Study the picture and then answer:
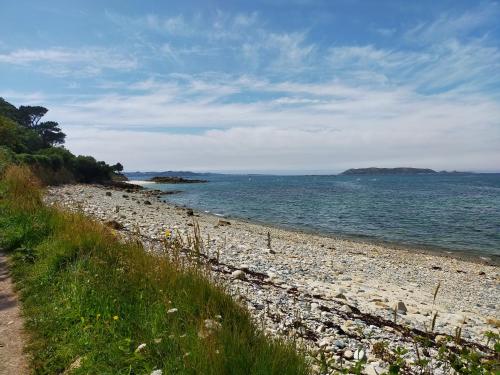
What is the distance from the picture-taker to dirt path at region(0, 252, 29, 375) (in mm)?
4535

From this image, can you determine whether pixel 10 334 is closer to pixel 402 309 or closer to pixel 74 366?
pixel 74 366

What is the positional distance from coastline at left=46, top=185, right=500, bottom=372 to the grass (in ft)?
2.03

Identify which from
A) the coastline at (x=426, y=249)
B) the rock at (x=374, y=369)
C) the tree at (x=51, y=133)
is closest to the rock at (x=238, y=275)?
the rock at (x=374, y=369)

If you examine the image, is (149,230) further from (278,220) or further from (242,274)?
(278,220)

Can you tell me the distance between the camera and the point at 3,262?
831 centimetres

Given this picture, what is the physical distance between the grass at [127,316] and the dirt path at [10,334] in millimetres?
135

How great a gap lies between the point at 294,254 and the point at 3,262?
11.3 metres

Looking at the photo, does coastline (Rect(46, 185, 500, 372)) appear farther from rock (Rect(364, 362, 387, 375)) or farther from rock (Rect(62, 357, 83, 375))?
rock (Rect(62, 357, 83, 375))

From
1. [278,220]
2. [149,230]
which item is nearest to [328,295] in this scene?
[149,230]

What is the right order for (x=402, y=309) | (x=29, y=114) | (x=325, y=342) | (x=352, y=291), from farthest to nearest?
(x=29, y=114) < (x=352, y=291) < (x=402, y=309) < (x=325, y=342)

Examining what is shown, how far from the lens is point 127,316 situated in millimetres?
5164

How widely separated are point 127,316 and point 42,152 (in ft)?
189

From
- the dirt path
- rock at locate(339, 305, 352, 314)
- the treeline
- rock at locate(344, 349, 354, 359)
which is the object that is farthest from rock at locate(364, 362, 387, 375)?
the treeline

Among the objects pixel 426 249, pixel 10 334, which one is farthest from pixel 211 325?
pixel 426 249
